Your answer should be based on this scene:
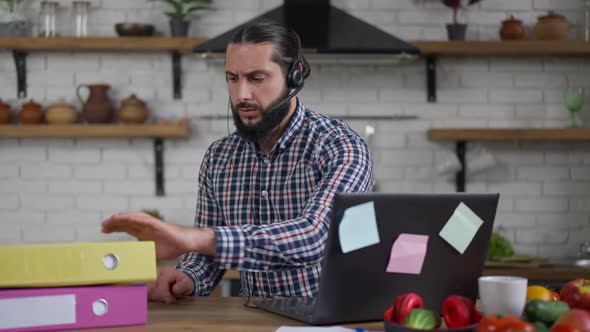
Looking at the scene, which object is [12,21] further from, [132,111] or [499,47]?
[499,47]

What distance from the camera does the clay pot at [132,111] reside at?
14.5 feet

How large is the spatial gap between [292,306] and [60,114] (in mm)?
2787

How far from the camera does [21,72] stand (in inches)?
179

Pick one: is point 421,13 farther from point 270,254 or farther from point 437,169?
point 270,254

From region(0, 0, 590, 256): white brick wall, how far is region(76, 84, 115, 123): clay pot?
5.9 inches

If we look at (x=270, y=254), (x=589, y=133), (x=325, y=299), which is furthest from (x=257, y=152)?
(x=589, y=133)

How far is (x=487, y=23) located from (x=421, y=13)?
1.11ft

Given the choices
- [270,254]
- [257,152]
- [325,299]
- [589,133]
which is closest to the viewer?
[325,299]

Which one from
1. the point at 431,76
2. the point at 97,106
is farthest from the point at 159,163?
the point at 431,76

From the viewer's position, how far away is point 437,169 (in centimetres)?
455

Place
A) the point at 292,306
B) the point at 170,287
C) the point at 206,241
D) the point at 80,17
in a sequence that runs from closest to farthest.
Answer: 1. the point at 206,241
2. the point at 292,306
3. the point at 170,287
4. the point at 80,17

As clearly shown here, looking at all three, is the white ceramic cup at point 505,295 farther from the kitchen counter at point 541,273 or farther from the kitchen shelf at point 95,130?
the kitchen shelf at point 95,130

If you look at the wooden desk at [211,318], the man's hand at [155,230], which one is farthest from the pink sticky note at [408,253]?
the man's hand at [155,230]

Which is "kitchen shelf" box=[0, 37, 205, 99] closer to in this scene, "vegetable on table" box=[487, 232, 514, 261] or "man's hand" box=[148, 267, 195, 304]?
"vegetable on table" box=[487, 232, 514, 261]
